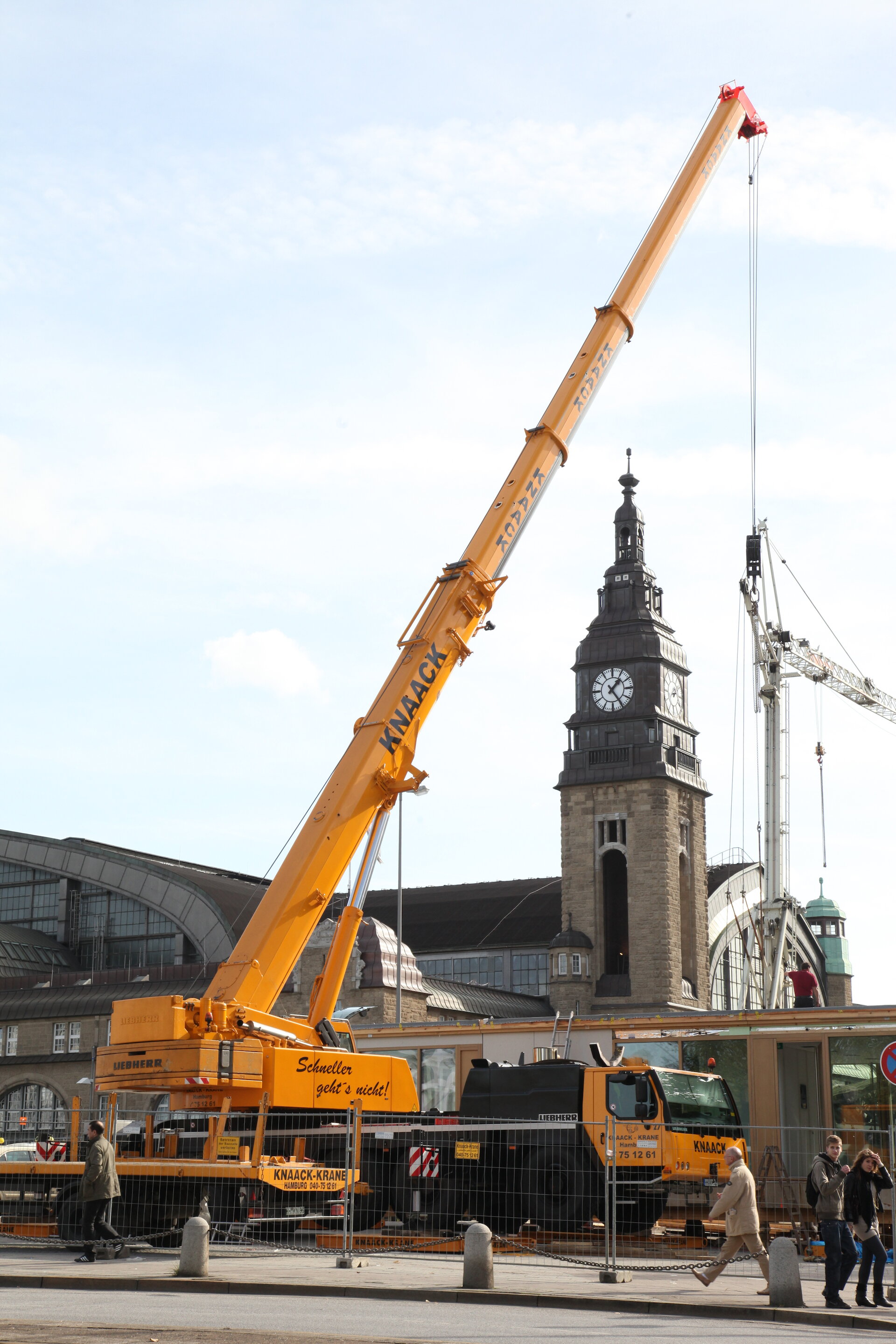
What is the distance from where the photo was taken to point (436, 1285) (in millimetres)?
16203

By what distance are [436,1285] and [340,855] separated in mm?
6349

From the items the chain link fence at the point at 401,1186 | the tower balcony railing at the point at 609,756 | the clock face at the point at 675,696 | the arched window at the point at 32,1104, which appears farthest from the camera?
the clock face at the point at 675,696

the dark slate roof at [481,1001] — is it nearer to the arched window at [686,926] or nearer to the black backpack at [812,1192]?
the arched window at [686,926]

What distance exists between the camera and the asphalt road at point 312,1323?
452 inches

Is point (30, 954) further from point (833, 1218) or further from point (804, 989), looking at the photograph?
point (833, 1218)

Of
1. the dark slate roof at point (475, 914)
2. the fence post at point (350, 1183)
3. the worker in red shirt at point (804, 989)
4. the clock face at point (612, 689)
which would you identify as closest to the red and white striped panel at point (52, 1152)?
the fence post at point (350, 1183)

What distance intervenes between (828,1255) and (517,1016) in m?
58.4

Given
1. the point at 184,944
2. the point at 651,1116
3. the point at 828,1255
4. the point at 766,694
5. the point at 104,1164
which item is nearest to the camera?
the point at 828,1255

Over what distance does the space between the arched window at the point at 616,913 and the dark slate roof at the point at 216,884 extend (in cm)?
1599

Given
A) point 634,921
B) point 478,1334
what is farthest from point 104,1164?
point 634,921

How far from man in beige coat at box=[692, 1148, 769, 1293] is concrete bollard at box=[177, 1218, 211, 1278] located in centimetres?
502

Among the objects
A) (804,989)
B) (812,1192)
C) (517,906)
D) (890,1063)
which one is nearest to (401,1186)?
(812,1192)

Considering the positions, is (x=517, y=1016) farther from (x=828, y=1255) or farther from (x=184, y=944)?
(x=828, y=1255)

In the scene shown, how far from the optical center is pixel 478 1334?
12.4m
